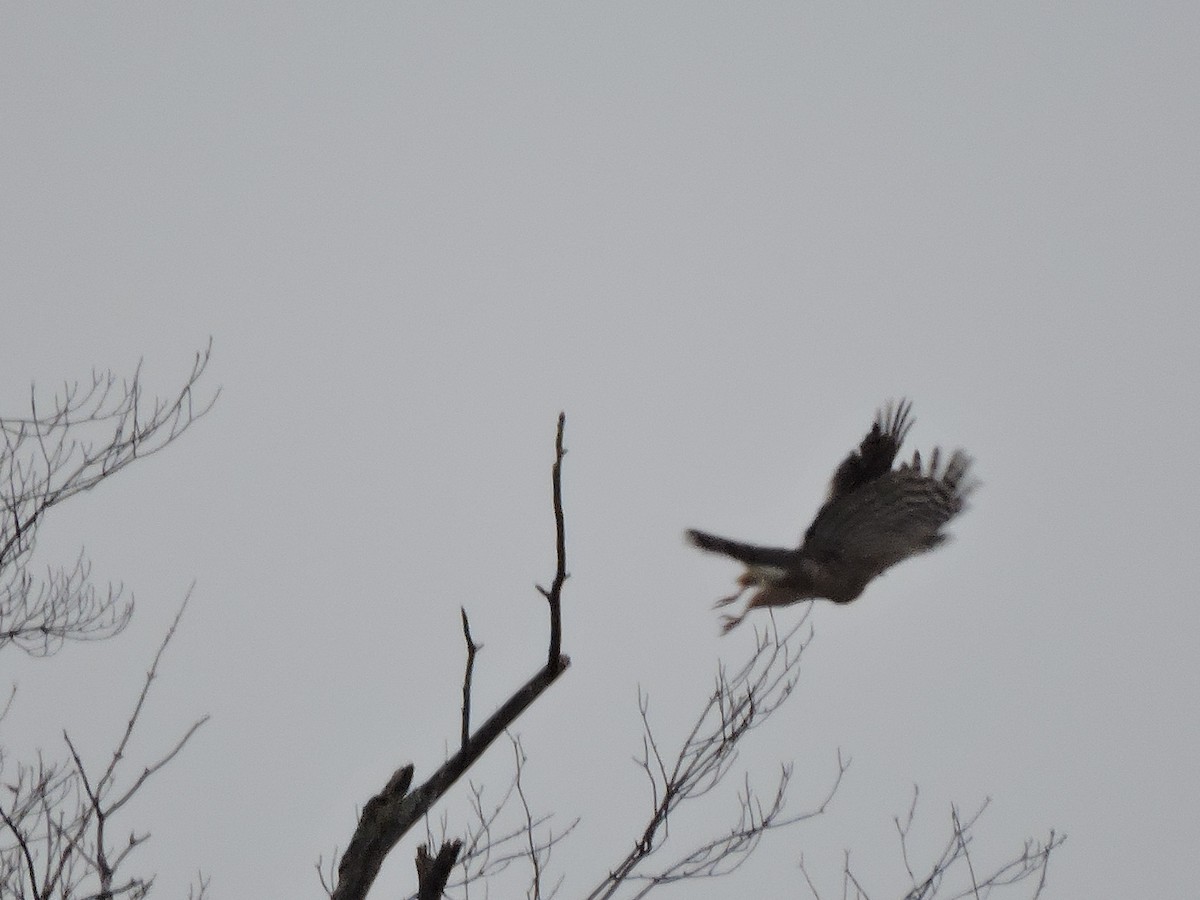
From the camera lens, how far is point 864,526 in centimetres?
493

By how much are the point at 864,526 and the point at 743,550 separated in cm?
64

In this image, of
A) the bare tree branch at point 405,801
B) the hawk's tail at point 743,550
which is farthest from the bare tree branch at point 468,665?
the hawk's tail at point 743,550

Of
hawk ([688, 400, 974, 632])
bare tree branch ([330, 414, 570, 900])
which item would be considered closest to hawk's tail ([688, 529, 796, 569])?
hawk ([688, 400, 974, 632])

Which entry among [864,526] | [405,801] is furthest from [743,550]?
[405,801]

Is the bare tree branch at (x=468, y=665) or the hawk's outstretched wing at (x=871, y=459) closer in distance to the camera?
the bare tree branch at (x=468, y=665)

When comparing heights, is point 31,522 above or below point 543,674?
above

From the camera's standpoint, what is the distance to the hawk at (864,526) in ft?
15.7

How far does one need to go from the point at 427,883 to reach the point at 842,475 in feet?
8.85

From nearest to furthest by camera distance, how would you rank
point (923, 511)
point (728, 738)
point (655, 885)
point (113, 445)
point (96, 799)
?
point (96, 799), point (655, 885), point (728, 738), point (113, 445), point (923, 511)

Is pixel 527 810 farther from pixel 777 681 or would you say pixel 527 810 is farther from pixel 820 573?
pixel 820 573

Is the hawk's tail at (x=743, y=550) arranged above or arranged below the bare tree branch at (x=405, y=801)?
above

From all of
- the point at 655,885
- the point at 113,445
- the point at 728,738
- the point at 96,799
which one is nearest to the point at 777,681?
the point at 728,738

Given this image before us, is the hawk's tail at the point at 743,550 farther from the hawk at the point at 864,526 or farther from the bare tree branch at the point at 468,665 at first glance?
the bare tree branch at the point at 468,665

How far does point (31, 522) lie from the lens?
15.2ft
